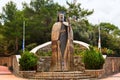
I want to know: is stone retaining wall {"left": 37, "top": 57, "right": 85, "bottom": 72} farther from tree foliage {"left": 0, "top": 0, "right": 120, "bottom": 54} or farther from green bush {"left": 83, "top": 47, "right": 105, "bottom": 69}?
tree foliage {"left": 0, "top": 0, "right": 120, "bottom": 54}

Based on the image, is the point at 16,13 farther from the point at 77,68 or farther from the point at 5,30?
the point at 77,68

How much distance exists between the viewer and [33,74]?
65.6 ft

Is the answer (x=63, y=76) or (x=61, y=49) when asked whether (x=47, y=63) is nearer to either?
(x=61, y=49)

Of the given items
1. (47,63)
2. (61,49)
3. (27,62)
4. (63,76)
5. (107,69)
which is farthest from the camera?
(47,63)

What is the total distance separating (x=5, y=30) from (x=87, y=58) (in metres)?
23.6

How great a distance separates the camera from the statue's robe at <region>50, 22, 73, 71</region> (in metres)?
21.1

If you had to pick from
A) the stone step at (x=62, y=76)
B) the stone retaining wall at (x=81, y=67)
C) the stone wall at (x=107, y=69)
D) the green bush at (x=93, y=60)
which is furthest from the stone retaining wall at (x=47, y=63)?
the stone step at (x=62, y=76)

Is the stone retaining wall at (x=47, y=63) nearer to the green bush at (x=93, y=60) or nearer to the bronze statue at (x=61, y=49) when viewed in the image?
the bronze statue at (x=61, y=49)

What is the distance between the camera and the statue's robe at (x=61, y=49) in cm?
2111

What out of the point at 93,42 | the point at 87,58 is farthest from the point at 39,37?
the point at 87,58

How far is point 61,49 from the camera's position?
21281 mm

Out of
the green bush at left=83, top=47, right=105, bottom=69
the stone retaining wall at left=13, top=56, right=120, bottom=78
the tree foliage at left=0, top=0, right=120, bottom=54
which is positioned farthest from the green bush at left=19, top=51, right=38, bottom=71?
the tree foliage at left=0, top=0, right=120, bottom=54

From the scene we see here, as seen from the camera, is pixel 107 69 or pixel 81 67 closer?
pixel 107 69

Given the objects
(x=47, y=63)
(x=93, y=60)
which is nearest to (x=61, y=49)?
(x=93, y=60)
